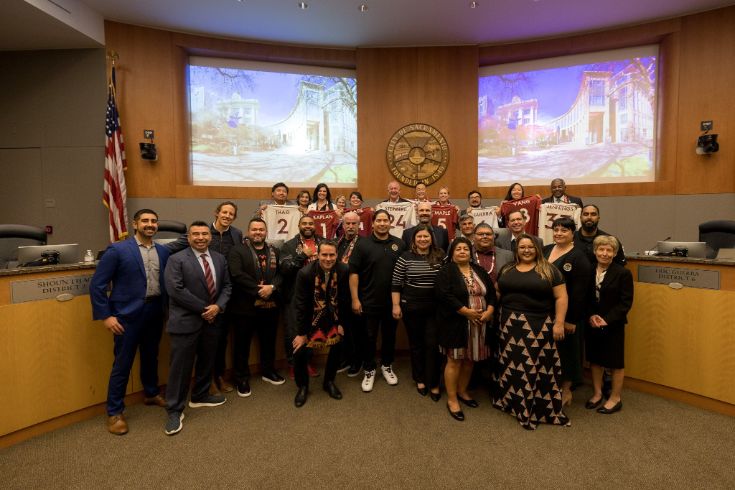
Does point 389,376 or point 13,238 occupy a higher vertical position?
point 13,238

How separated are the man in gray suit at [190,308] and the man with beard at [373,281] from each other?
1243 mm

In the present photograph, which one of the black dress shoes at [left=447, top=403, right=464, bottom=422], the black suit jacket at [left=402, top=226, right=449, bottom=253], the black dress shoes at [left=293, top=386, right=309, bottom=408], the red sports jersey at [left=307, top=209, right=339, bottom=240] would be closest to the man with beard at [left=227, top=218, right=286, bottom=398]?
the black dress shoes at [left=293, top=386, right=309, bottom=408]

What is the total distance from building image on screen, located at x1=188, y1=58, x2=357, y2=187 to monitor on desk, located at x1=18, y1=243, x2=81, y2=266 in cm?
420

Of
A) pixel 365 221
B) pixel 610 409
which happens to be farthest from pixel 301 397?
pixel 610 409

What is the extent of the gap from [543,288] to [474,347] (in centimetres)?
77

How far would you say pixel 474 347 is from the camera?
3080mm

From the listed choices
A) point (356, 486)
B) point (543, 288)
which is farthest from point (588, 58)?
point (356, 486)

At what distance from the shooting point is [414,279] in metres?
3.31

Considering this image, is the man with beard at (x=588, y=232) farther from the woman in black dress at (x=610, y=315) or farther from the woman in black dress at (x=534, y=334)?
the woman in black dress at (x=534, y=334)

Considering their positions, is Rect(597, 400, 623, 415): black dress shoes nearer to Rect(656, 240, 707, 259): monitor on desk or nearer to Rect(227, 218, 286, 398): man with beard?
Rect(656, 240, 707, 259): monitor on desk

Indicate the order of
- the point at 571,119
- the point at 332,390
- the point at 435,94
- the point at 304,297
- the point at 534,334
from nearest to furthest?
1. the point at 534,334
2. the point at 304,297
3. the point at 332,390
4. the point at 571,119
5. the point at 435,94

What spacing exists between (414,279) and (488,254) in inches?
31.1

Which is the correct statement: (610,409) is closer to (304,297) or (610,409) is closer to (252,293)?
(304,297)

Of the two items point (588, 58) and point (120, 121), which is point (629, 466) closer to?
point (588, 58)
